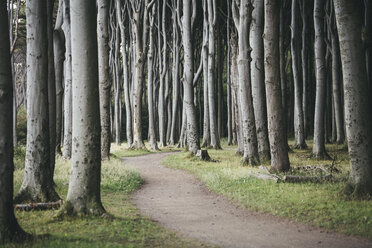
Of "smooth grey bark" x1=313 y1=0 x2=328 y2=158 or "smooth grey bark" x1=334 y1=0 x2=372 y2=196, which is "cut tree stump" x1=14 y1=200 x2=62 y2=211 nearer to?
"smooth grey bark" x1=334 y1=0 x2=372 y2=196

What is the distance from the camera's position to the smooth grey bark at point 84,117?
6469 millimetres

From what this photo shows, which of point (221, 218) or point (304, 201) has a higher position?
point (304, 201)

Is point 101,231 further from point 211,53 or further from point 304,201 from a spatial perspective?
point 211,53

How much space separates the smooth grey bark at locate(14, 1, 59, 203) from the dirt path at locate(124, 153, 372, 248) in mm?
2264

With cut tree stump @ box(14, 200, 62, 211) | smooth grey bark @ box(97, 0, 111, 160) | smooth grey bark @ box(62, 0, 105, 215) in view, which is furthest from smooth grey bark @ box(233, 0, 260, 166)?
smooth grey bark @ box(62, 0, 105, 215)

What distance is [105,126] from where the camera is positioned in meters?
16.4

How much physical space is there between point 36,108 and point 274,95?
7108mm

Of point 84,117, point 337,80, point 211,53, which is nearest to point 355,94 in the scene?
point 84,117

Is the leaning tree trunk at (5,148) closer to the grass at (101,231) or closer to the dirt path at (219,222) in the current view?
the grass at (101,231)

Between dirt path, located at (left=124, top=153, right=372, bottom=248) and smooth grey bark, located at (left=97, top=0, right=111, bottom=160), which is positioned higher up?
smooth grey bark, located at (left=97, top=0, right=111, bottom=160)

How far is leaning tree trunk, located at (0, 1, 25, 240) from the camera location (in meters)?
4.82

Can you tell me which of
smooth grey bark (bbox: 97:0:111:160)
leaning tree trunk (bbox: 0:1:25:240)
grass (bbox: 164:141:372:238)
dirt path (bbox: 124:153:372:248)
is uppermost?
smooth grey bark (bbox: 97:0:111:160)

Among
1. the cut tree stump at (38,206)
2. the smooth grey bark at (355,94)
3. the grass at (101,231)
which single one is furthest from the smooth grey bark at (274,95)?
the cut tree stump at (38,206)

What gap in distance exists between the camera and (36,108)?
300 inches
